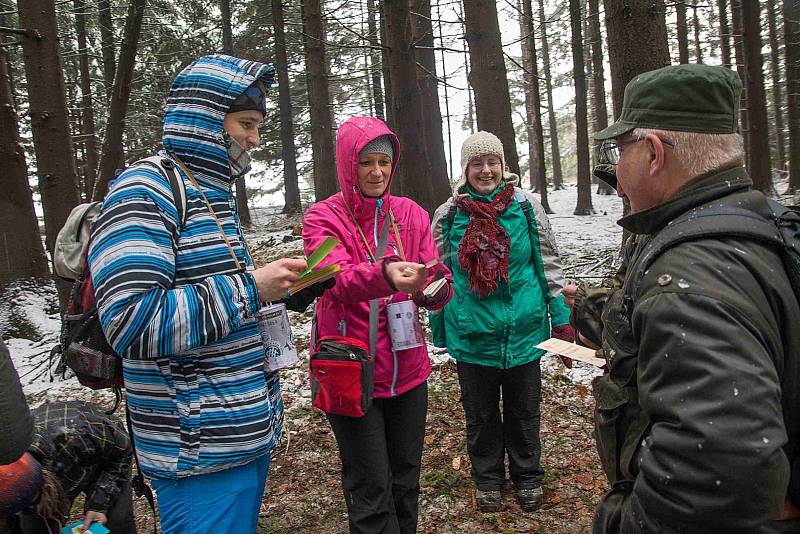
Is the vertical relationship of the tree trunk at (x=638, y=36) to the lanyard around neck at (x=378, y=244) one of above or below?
above

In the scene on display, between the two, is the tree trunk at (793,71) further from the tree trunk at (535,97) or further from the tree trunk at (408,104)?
the tree trunk at (408,104)

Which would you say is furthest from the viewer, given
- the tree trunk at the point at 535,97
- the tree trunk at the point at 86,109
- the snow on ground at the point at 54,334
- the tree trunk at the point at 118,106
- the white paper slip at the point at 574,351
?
the tree trunk at the point at 86,109

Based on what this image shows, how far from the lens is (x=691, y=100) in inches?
55.4

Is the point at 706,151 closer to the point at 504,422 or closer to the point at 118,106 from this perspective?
the point at 504,422

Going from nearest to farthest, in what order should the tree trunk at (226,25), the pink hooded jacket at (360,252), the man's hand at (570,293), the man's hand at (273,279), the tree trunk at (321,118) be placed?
the man's hand at (273,279) → the man's hand at (570,293) → the pink hooded jacket at (360,252) → the tree trunk at (321,118) → the tree trunk at (226,25)

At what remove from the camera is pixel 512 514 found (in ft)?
11.8

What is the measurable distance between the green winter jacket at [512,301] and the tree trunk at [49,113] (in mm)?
5293

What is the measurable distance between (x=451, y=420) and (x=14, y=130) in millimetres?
7264

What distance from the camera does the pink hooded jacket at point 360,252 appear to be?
256 centimetres

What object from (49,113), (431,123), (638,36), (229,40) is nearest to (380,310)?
(638,36)

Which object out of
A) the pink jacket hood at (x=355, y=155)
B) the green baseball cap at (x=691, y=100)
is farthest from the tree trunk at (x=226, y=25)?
the green baseball cap at (x=691, y=100)

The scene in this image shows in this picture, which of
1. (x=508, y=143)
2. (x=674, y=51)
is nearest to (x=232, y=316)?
(x=508, y=143)

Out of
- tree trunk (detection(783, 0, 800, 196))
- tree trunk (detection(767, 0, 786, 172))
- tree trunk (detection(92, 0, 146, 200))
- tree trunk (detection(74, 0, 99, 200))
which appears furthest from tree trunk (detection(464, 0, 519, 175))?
tree trunk (detection(767, 0, 786, 172))

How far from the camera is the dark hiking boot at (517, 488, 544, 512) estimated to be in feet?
11.7
